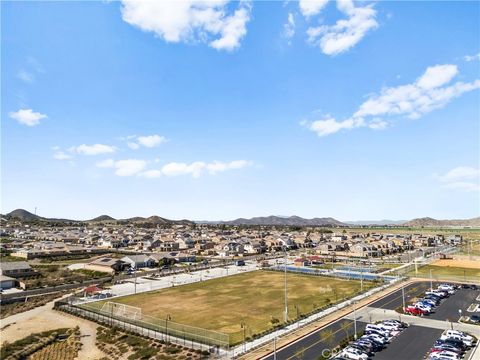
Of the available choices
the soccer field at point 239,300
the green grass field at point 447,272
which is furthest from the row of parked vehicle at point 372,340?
the green grass field at point 447,272

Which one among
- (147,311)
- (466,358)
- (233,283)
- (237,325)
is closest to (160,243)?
(233,283)

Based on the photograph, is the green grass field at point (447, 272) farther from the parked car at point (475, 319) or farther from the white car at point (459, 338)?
the white car at point (459, 338)

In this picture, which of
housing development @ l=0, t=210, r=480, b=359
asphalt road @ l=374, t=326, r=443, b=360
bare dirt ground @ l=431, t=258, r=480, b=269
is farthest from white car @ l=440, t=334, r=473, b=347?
bare dirt ground @ l=431, t=258, r=480, b=269

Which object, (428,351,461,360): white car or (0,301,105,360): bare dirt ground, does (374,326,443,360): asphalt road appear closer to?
(428,351,461,360): white car

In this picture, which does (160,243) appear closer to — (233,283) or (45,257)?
(45,257)

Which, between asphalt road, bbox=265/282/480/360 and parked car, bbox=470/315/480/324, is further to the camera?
parked car, bbox=470/315/480/324

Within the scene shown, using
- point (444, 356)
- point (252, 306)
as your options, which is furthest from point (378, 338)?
point (252, 306)
